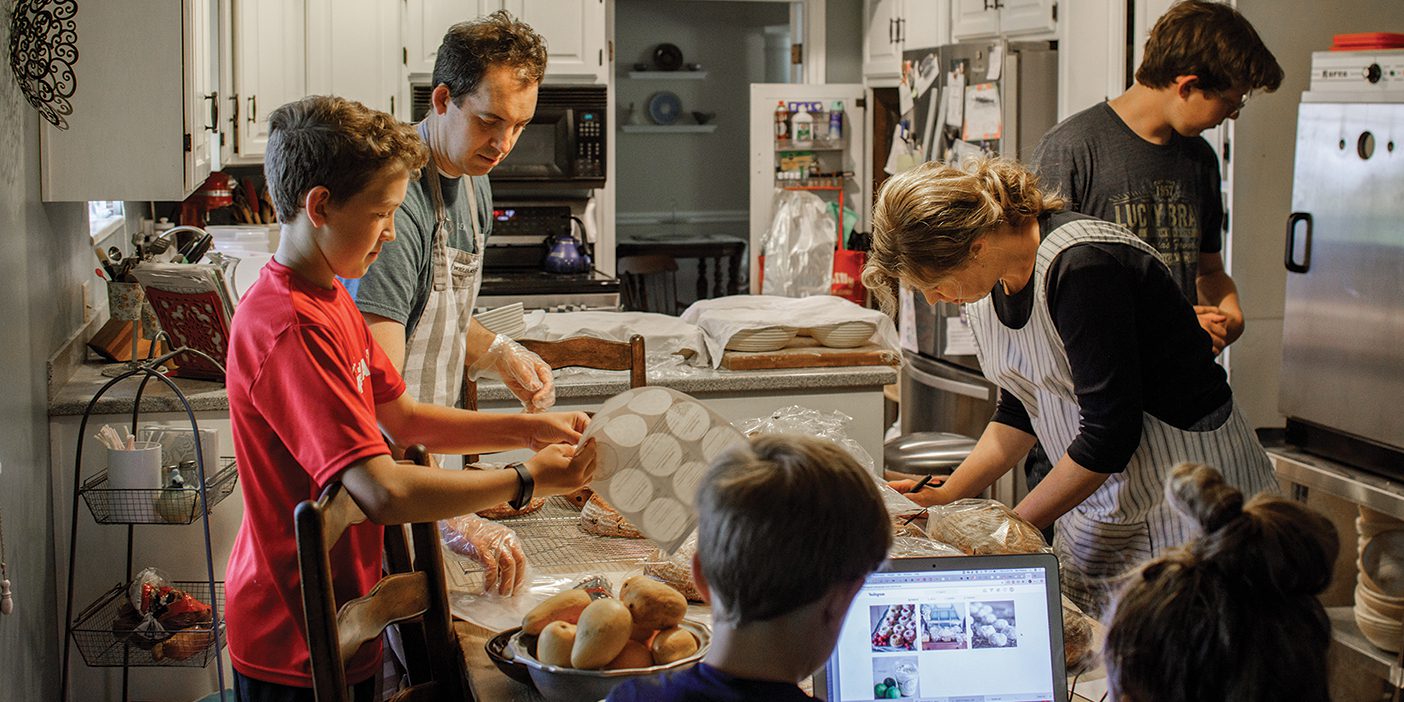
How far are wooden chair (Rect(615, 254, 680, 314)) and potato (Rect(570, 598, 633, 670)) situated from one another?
4.36 metres

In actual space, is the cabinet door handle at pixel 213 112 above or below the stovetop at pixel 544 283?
above

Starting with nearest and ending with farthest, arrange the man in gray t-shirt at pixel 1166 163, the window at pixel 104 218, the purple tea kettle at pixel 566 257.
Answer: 1. the man in gray t-shirt at pixel 1166 163
2. the window at pixel 104 218
3. the purple tea kettle at pixel 566 257

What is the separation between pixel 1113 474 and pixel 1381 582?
1.29 meters

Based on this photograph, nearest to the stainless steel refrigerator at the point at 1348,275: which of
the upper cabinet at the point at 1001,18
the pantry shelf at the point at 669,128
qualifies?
the upper cabinet at the point at 1001,18

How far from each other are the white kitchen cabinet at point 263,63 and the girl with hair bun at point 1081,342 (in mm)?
3206

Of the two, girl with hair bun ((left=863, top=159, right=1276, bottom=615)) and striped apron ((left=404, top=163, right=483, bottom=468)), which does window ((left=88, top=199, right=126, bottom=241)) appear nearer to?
striped apron ((left=404, top=163, right=483, bottom=468))

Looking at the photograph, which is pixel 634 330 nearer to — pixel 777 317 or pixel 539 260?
pixel 777 317

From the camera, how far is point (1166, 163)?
102 inches

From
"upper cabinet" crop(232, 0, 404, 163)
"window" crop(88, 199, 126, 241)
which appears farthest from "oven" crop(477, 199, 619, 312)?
"window" crop(88, 199, 126, 241)

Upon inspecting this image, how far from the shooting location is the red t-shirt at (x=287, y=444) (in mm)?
1443

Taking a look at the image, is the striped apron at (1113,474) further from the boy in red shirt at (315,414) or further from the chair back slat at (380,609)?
the chair back slat at (380,609)

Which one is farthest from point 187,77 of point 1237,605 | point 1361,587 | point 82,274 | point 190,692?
point 1361,587

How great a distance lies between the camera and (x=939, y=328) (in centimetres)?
440

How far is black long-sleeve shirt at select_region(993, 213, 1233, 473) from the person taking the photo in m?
1.73
